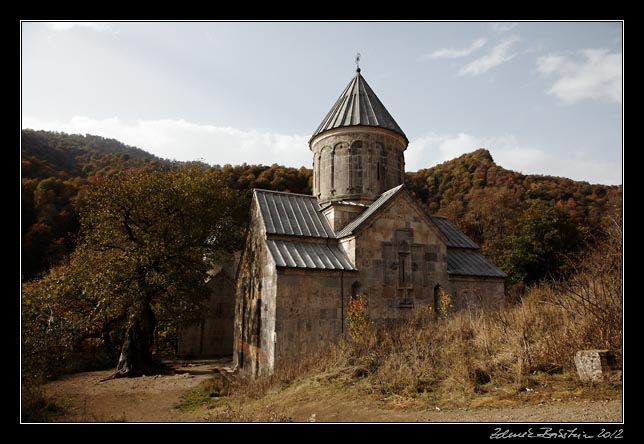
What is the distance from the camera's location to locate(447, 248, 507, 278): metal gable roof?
43.0ft

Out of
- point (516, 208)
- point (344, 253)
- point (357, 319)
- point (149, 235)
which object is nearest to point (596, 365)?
point (357, 319)

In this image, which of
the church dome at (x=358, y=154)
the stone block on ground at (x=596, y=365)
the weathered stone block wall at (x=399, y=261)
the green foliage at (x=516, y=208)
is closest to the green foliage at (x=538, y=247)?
the green foliage at (x=516, y=208)

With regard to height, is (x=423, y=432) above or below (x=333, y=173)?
below

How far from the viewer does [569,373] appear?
6203 millimetres

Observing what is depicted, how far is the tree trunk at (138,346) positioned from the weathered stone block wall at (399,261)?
23.0ft

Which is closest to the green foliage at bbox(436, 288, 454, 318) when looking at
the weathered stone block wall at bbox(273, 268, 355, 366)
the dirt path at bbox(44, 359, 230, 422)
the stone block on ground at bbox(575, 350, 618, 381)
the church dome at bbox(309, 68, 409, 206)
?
the weathered stone block wall at bbox(273, 268, 355, 366)

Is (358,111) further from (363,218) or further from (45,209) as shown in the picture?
(45,209)

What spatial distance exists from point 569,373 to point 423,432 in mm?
3208

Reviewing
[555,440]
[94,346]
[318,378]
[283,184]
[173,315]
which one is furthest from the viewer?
[283,184]

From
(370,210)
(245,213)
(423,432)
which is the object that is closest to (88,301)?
(245,213)

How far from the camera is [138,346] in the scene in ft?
44.0

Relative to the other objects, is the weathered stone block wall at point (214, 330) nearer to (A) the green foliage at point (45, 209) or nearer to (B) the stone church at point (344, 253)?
(B) the stone church at point (344, 253)

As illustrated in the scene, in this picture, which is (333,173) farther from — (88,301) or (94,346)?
(94,346)

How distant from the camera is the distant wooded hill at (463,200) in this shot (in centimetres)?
2469
